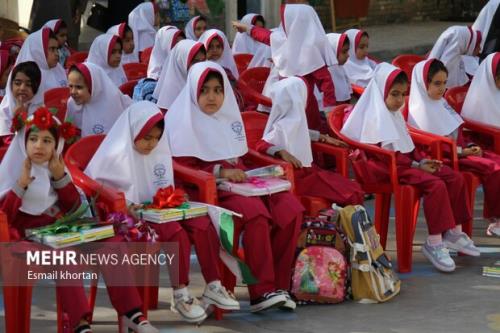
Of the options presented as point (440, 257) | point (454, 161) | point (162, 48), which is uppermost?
point (162, 48)

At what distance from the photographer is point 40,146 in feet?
19.0

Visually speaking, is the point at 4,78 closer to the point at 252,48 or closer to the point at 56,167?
the point at 56,167

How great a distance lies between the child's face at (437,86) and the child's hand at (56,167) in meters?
3.11

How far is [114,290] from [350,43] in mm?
5686

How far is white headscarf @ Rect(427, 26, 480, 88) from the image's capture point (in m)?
10.5

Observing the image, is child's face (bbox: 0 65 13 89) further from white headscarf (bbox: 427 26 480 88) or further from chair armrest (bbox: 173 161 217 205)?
white headscarf (bbox: 427 26 480 88)

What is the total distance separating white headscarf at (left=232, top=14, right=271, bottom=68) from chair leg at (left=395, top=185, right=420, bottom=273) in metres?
3.64

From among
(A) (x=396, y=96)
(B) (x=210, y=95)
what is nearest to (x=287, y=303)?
(B) (x=210, y=95)

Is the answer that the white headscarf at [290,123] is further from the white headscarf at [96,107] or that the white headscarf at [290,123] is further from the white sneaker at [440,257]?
the white headscarf at [96,107]

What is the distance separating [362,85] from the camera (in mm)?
10844

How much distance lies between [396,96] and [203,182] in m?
1.74

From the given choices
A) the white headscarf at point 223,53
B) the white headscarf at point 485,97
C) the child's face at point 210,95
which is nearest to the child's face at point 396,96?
the white headscarf at point 485,97

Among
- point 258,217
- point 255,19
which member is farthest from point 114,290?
point 255,19

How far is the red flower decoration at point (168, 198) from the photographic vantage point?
617 cm
